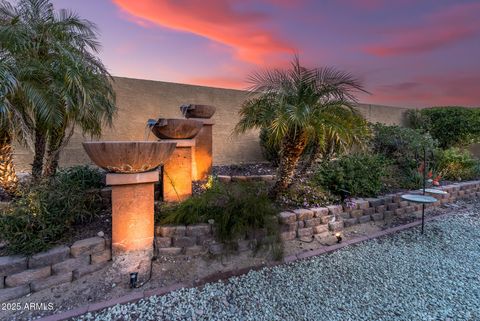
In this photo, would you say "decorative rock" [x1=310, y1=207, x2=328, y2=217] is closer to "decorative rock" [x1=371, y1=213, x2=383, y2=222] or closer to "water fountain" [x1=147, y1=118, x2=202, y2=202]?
"decorative rock" [x1=371, y1=213, x2=383, y2=222]

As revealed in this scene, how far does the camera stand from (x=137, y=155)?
2008 mm

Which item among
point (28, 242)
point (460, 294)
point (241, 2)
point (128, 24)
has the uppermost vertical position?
point (241, 2)

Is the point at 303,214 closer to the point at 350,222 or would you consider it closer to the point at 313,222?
the point at 313,222

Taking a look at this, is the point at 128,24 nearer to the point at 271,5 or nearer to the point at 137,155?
the point at 271,5

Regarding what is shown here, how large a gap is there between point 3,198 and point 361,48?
630 cm

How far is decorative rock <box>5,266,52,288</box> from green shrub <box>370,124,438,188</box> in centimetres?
581

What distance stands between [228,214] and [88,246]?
1.35 m

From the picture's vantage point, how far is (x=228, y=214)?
8.27 feet

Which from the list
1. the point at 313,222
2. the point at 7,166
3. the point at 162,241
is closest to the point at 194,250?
the point at 162,241

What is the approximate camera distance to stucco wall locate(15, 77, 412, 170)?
4039mm

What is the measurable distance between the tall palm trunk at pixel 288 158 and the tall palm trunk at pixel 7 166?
3.17m

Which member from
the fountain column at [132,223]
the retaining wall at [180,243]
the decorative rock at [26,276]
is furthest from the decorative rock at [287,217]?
the decorative rock at [26,276]

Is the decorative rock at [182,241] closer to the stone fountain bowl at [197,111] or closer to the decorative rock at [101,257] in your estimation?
the decorative rock at [101,257]

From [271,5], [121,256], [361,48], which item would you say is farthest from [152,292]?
[361,48]
